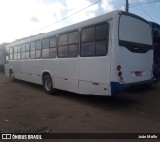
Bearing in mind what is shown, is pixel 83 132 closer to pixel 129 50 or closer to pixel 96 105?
pixel 96 105

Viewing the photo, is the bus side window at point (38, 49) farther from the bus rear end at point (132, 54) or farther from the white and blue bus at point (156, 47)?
the white and blue bus at point (156, 47)

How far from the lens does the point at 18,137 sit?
5152 mm

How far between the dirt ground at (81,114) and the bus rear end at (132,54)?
0.96m

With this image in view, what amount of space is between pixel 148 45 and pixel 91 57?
266 cm

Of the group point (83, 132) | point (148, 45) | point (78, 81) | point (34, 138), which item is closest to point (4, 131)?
point (34, 138)

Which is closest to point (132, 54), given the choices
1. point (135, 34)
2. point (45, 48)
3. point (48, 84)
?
point (135, 34)

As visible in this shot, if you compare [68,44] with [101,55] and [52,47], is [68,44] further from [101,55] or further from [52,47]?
[101,55]

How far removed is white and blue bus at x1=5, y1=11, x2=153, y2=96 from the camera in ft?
22.3

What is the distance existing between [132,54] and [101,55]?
47.3 inches

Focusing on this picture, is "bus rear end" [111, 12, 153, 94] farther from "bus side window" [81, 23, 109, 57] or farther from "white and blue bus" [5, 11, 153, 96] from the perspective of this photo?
"bus side window" [81, 23, 109, 57]

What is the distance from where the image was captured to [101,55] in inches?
278

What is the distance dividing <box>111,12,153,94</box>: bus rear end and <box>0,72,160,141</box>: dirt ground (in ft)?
3.14

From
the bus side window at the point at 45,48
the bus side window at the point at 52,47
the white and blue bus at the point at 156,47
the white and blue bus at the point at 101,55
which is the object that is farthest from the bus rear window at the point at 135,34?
the bus side window at the point at 45,48

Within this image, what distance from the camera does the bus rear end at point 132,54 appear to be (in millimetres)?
6809
